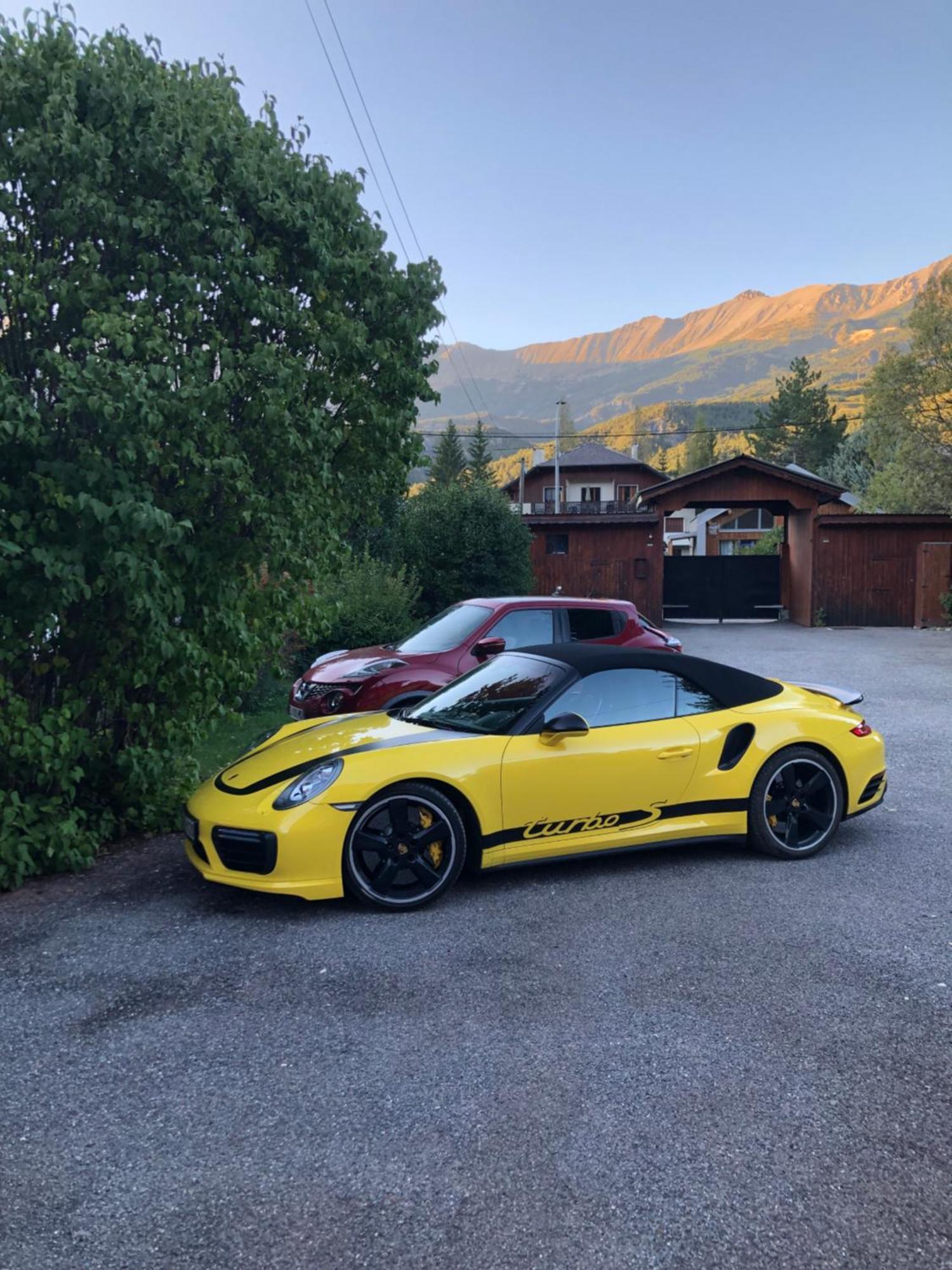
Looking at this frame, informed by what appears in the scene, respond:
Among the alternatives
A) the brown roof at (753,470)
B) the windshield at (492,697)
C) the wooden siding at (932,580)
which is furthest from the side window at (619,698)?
the wooden siding at (932,580)

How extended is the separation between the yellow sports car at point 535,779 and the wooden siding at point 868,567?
21.5 meters

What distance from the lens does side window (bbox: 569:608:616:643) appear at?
30.3 ft

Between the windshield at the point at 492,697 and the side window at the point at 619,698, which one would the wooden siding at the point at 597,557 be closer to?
the windshield at the point at 492,697

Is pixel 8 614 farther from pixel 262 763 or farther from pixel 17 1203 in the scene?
pixel 17 1203

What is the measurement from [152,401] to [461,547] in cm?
1407

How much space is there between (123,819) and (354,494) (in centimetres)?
265

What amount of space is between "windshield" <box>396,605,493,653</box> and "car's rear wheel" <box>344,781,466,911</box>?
405cm

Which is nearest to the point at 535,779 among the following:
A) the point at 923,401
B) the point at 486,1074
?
the point at 486,1074

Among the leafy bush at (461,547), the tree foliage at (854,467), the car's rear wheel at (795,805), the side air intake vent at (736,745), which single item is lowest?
the car's rear wheel at (795,805)

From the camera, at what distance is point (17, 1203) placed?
253 centimetres

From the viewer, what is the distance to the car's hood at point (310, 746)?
16.3 feet

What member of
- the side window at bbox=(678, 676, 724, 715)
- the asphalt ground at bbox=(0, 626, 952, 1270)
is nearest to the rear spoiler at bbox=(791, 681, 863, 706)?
the side window at bbox=(678, 676, 724, 715)

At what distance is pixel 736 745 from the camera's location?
5582 mm

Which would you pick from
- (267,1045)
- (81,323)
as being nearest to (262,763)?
(267,1045)
